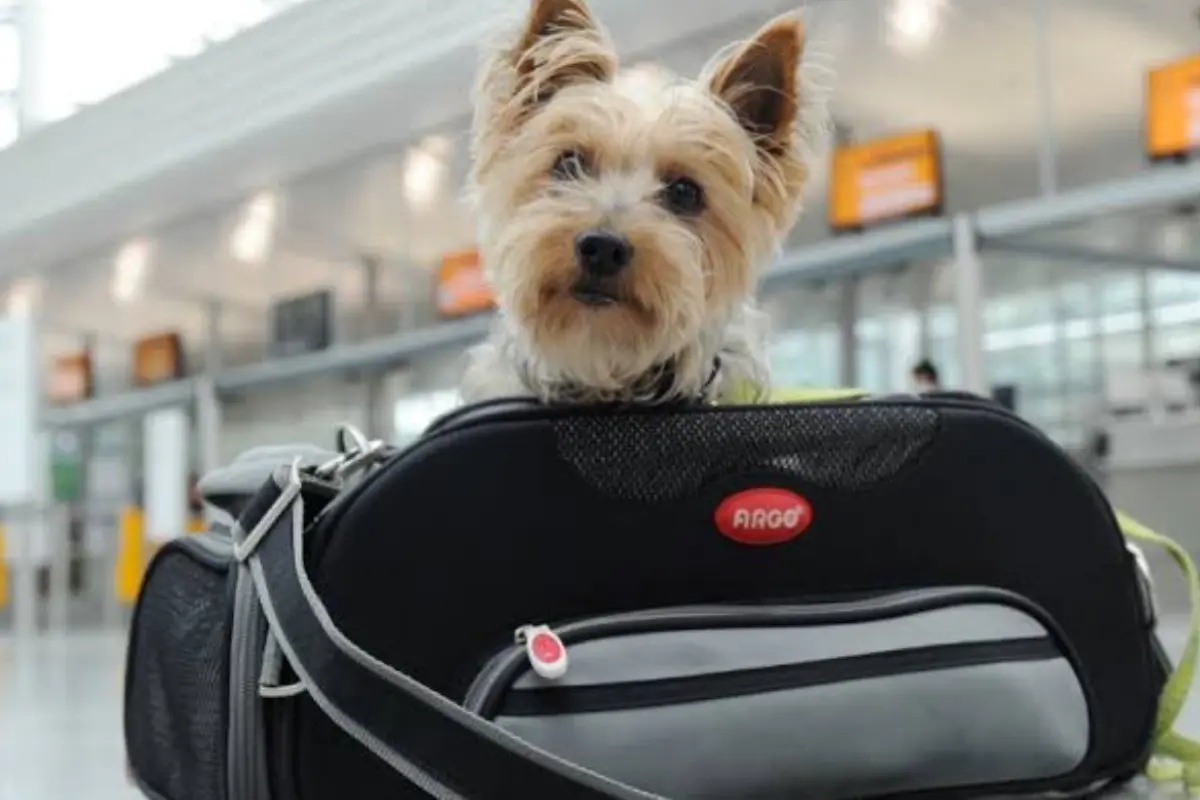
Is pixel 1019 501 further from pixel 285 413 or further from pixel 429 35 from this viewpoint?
pixel 285 413

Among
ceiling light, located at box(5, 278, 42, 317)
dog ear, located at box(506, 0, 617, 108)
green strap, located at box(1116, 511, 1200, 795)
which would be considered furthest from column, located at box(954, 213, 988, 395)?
ceiling light, located at box(5, 278, 42, 317)

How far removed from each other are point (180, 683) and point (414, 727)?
0.46 m

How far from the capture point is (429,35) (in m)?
5.80

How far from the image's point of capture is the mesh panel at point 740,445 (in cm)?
117

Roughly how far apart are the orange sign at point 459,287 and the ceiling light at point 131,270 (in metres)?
2.24

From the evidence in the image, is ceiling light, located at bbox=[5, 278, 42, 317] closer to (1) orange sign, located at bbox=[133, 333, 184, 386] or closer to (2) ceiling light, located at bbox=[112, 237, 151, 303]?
(2) ceiling light, located at bbox=[112, 237, 151, 303]

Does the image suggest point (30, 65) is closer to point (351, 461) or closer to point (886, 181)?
point (886, 181)

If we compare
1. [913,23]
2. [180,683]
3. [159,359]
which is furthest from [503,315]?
[159,359]

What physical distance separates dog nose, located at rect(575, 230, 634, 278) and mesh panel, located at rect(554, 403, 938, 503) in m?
0.17

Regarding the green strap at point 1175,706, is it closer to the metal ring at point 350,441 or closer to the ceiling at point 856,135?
the metal ring at point 350,441

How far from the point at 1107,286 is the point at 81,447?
9.09 m

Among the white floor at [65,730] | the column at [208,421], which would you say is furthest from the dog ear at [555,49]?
the column at [208,421]

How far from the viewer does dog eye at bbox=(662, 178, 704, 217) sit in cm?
137

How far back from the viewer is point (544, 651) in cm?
109
